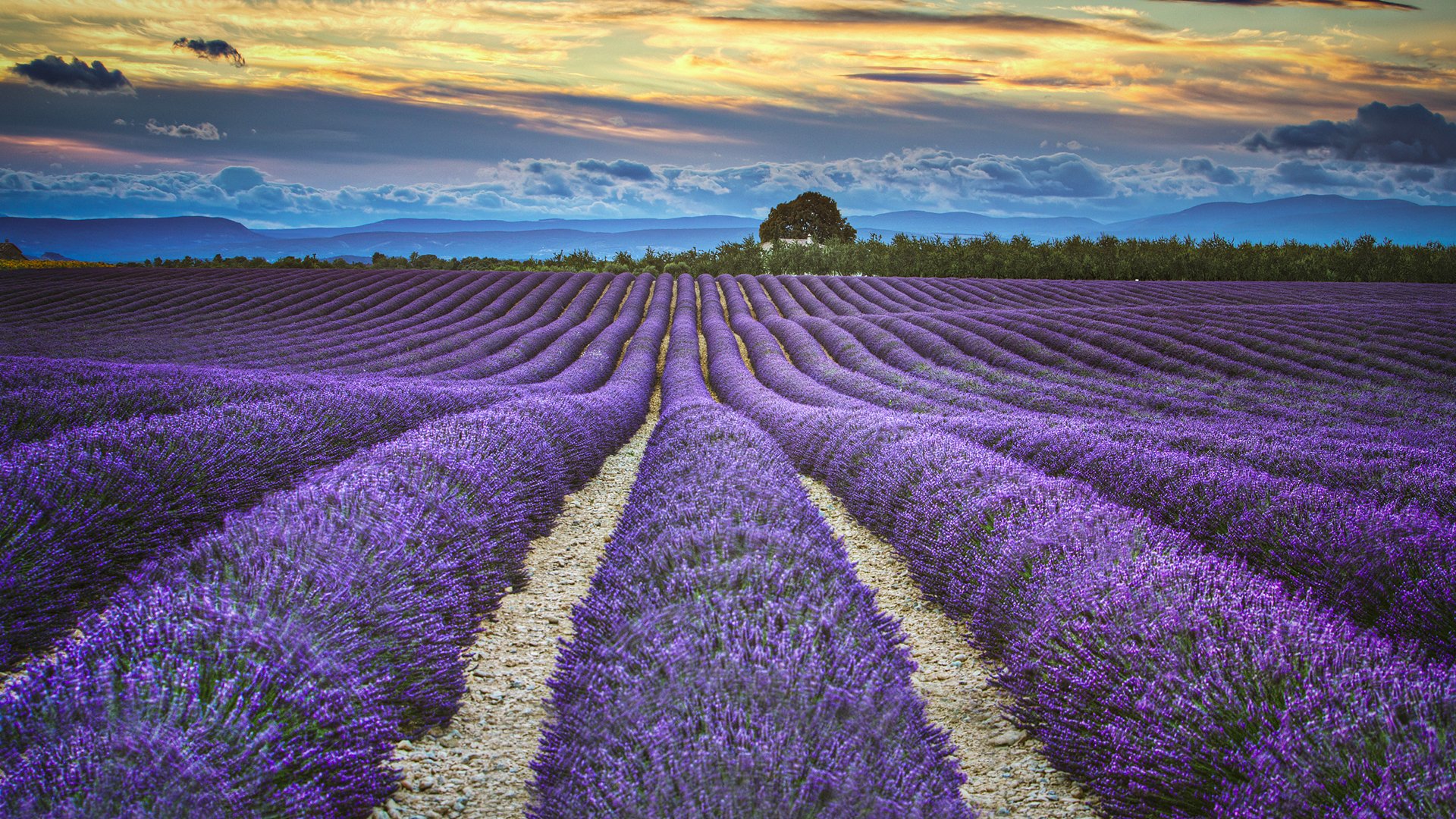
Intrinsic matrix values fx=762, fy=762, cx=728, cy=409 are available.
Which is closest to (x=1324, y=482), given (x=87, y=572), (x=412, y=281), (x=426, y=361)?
(x=87, y=572)

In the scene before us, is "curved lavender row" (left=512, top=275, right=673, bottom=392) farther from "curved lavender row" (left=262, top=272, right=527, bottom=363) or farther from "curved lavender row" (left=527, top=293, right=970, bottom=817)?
"curved lavender row" (left=527, top=293, right=970, bottom=817)

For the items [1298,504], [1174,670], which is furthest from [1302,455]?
[1174,670]

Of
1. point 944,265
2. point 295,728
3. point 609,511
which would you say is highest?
point 944,265

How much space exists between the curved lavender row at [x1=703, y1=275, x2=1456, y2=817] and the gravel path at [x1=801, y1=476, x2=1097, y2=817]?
11 cm

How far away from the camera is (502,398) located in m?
9.62

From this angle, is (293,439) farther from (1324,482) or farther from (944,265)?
(944,265)

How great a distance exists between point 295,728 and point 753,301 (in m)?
32.9

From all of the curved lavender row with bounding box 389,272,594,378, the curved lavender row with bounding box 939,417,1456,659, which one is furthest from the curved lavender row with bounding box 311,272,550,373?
the curved lavender row with bounding box 939,417,1456,659

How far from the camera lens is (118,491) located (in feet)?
15.4

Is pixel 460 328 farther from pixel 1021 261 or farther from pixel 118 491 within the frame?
pixel 1021 261

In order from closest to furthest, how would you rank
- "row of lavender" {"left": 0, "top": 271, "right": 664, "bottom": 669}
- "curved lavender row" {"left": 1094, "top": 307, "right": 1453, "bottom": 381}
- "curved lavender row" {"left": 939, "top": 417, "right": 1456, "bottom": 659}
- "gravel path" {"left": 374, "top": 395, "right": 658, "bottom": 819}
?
"gravel path" {"left": 374, "top": 395, "right": 658, "bottom": 819}, "curved lavender row" {"left": 939, "top": 417, "right": 1456, "bottom": 659}, "row of lavender" {"left": 0, "top": 271, "right": 664, "bottom": 669}, "curved lavender row" {"left": 1094, "top": 307, "right": 1453, "bottom": 381}

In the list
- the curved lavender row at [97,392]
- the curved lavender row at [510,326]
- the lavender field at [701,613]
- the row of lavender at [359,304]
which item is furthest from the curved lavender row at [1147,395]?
the curved lavender row at [97,392]

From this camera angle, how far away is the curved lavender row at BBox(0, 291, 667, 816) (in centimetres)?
197

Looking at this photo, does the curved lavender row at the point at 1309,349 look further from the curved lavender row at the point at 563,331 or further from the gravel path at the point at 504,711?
the curved lavender row at the point at 563,331
